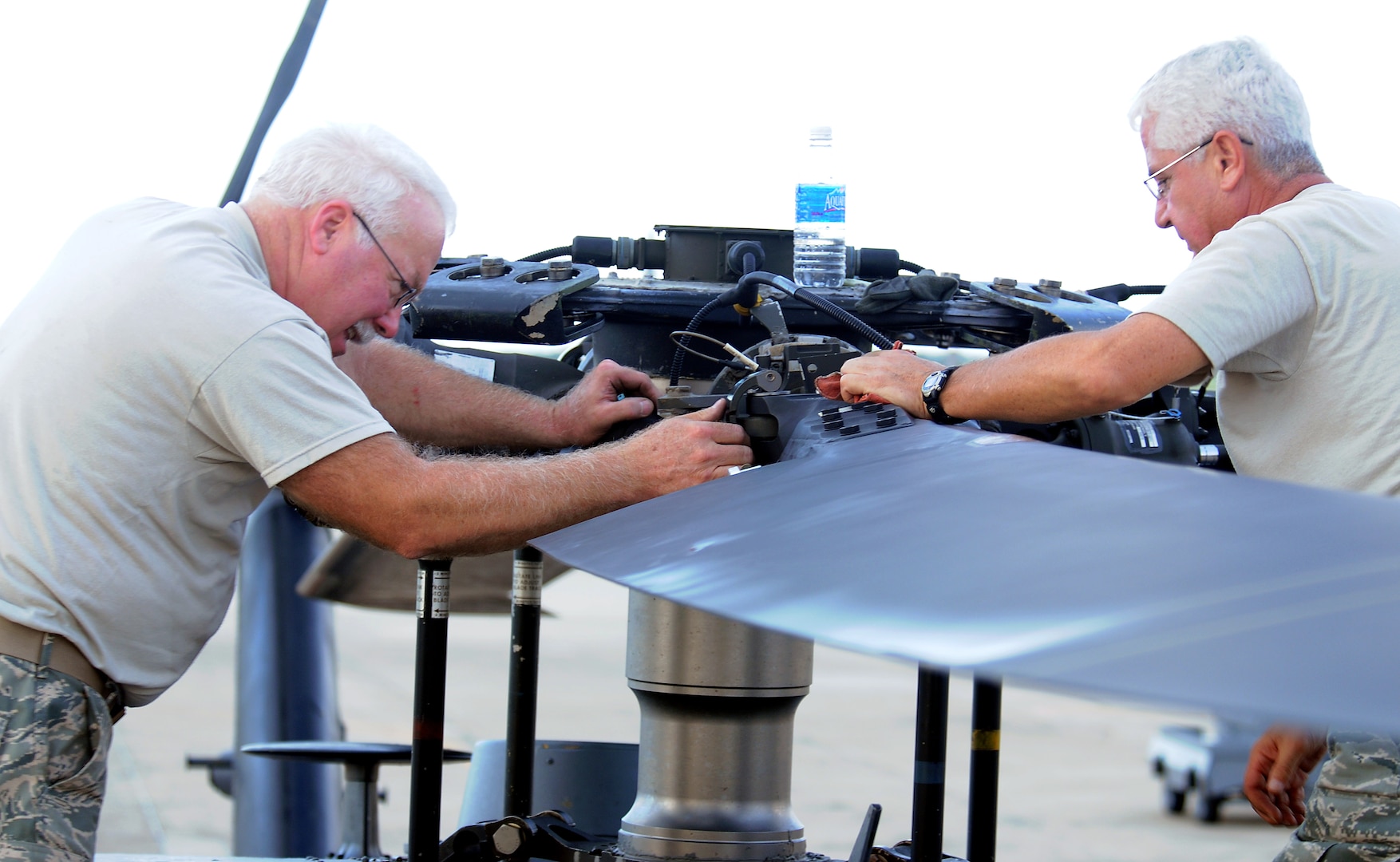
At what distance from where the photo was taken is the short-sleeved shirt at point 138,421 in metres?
2.10

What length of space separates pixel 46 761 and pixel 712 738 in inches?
44.7

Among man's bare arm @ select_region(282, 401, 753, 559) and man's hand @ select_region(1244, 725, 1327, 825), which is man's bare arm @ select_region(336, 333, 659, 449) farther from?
man's hand @ select_region(1244, 725, 1327, 825)

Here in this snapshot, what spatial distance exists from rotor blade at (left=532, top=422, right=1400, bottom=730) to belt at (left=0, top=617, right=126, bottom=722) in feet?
3.17

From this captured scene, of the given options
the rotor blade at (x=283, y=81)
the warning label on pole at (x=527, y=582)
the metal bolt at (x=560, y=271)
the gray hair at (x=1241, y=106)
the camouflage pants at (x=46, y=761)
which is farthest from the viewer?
the rotor blade at (x=283, y=81)

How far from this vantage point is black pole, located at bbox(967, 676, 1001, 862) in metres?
2.55

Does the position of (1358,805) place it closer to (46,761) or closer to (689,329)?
(689,329)

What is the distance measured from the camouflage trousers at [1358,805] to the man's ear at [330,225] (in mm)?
1886

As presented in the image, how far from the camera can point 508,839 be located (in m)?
2.60

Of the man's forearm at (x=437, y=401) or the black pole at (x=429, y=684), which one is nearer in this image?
the black pole at (x=429, y=684)

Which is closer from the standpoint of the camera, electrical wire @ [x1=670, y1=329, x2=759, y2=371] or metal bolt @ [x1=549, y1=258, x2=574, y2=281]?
electrical wire @ [x1=670, y1=329, x2=759, y2=371]

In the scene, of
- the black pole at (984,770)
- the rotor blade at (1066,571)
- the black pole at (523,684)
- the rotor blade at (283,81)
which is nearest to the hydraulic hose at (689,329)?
the black pole at (523,684)

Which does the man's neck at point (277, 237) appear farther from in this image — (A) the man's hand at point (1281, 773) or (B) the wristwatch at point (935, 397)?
(A) the man's hand at point (1281, 773)

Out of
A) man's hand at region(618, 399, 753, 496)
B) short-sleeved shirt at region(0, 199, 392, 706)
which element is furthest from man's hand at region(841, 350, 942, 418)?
short-sleeved shirt at region(0, 199, 392, 706)

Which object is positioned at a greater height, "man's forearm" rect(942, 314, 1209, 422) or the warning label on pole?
"man's forearm" rect(942, 314, 1209, 422)
